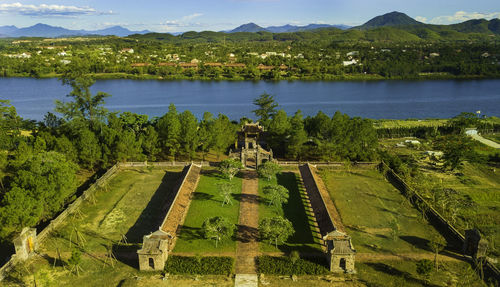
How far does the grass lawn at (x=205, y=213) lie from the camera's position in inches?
1197

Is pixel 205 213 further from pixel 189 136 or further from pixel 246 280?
pixel 189 136

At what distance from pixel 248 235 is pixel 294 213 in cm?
670

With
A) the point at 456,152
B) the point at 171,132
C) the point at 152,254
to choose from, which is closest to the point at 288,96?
the point at 456,152

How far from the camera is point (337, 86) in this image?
131m

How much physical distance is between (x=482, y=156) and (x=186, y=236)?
47689 mm

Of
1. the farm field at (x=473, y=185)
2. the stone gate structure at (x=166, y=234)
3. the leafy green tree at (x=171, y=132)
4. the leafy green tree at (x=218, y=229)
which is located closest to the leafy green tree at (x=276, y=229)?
the leafy green tree at (x=218, y=229)

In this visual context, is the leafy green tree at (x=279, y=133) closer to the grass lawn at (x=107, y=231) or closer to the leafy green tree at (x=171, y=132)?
the leafy green tree at (x=171, y=132)

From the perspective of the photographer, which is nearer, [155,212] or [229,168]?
[155,212]

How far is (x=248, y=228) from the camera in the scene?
33250mm

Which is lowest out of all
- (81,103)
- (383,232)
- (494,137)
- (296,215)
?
(383,232)

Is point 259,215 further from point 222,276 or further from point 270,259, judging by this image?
point 222,276

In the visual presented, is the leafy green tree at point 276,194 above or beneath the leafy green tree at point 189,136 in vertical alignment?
beneath

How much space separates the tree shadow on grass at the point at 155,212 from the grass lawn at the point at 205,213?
2646mm

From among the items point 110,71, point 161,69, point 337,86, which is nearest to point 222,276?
point 337,86
